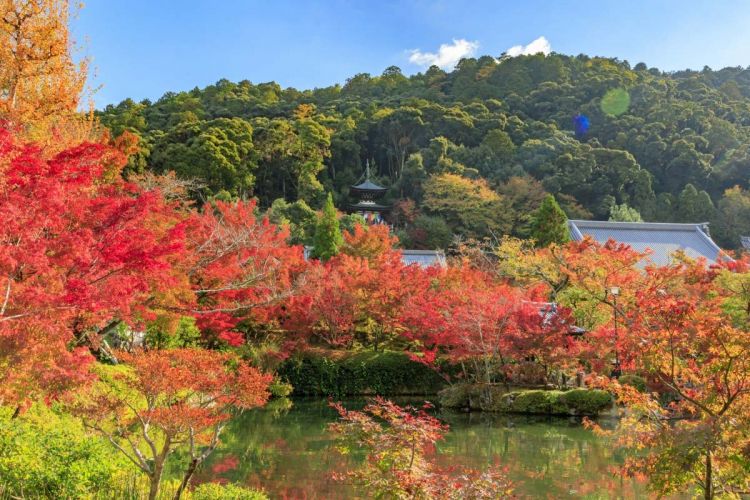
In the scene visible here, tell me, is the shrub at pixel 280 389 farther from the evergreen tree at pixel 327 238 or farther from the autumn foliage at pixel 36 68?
the autumn foliage at pixel 36 68

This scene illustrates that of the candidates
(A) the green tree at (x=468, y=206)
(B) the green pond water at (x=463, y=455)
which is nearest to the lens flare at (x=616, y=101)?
(A) the green tree at (x=468, y=206)

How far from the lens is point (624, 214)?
30.1 m

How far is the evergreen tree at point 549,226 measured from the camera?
22953mm

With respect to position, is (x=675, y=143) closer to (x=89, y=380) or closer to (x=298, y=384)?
(x=298, y=384)

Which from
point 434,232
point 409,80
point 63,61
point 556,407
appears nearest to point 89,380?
point 63,61

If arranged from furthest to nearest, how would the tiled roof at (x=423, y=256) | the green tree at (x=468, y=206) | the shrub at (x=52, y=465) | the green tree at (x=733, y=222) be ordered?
the green tree at (x=733, y=222) → the green tree at (x=468, y=206) → the tiled roof at (x=423, y=256) → the shrub at (x=52, y=465)

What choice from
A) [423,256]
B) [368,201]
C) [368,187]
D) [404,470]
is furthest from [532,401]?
[368,187]

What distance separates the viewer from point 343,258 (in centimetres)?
1677

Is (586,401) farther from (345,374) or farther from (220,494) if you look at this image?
(220,494)

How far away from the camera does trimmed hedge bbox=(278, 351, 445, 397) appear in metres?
16.0

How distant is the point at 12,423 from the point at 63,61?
504cm

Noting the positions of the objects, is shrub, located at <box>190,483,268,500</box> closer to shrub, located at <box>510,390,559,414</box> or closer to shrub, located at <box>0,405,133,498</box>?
shrub, located at <box>0,405,133,498</box>

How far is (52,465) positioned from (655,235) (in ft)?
89.9

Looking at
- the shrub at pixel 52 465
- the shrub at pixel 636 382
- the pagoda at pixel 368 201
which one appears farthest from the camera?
the pagoda at pixel 368 201
